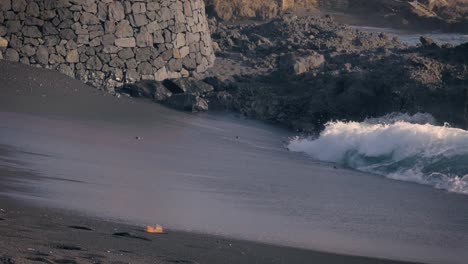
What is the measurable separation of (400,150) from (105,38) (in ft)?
21.1

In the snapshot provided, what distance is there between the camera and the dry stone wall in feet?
59.4

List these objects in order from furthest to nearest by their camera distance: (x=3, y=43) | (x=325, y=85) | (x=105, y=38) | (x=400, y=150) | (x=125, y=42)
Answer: (x=325, y=85)
(x=125, y=42)
(x=105, y=38)
(x=3, y=43)
(x=400, y=150)

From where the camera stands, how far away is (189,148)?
563 inches

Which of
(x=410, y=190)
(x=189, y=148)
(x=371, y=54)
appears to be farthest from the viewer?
(x=371, y=54)

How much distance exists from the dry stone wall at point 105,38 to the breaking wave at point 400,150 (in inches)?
154

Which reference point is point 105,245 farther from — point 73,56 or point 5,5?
point 73,56

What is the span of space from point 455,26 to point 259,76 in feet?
56.7

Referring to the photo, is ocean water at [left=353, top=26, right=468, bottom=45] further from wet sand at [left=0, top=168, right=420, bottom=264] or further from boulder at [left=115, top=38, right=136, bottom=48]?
wet sand at [left=0, top=168, right=420, bottom=264]

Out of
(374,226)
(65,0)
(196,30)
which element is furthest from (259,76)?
(374,226)

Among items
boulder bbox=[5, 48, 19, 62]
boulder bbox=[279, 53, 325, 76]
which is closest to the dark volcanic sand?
boulder bbox=[5, 48, 19, 62]

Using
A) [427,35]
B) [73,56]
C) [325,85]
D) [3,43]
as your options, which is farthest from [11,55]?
[427,35]

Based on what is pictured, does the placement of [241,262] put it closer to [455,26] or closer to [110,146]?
[110,146]

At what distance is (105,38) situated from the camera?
1906 cm

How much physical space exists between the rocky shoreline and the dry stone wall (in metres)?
0.49
